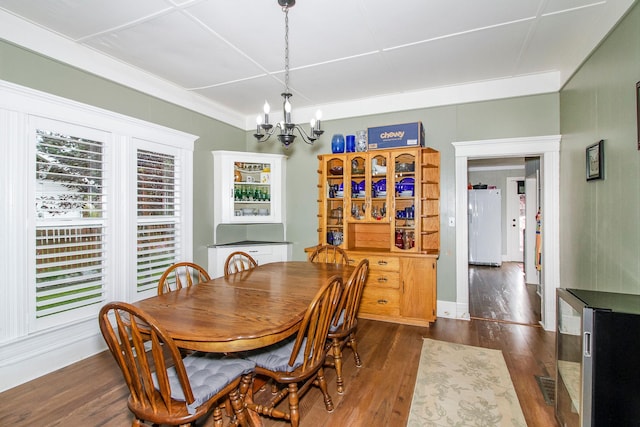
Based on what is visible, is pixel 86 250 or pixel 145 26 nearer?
pixel 145 26

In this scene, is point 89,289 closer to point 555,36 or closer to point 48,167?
point 48,167

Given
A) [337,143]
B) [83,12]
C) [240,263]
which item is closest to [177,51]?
[83,12]

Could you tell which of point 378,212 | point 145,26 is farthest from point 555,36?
point 145,26

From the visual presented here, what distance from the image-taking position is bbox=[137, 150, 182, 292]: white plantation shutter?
10.7 feet

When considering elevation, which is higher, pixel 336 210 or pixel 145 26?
pixel 145 26

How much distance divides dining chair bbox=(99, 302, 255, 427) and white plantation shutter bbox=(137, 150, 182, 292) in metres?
1.88

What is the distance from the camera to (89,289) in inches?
112

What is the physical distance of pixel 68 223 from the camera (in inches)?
105

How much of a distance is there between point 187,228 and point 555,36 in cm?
409

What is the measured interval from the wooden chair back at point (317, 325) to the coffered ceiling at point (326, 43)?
1935mm

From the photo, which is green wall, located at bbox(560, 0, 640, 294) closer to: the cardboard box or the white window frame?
the cardboard box

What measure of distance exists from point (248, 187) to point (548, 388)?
3.79 meters

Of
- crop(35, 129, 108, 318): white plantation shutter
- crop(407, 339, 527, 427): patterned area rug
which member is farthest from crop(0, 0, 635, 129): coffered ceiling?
crop(407, 339, 527, 427): patterned area rug

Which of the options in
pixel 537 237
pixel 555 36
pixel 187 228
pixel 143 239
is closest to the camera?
pixel 555 36
